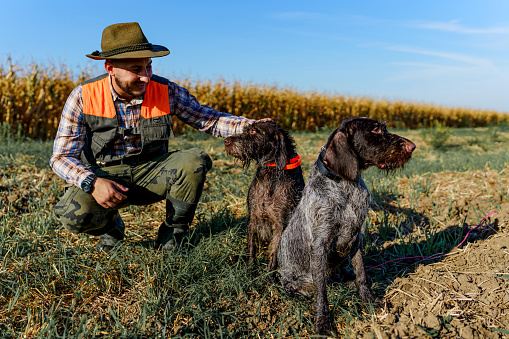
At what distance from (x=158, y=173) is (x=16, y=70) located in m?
11.8

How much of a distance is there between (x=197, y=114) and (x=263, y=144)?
1.29m

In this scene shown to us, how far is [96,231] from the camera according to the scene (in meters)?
4.06

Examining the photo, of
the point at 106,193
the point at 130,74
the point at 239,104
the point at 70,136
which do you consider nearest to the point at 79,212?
the point at 106,193

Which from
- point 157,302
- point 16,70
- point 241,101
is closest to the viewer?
point 157,302

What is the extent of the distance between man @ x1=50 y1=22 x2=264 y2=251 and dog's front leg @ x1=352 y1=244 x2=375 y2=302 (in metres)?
1.92

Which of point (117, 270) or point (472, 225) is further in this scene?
point (472, 225)

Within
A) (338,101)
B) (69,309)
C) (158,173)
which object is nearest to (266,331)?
(69,309)

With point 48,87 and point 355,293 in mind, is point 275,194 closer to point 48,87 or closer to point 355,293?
point 355,293

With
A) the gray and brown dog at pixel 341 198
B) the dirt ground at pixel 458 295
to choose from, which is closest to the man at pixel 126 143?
the gray and brown dog at pixel 341 198

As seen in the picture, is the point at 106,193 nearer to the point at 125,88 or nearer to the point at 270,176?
the point at 125,88

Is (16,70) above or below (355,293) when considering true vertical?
above

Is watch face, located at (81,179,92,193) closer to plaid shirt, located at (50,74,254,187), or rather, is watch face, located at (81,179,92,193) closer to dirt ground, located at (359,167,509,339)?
plaid shirt, located at (50,74,254,187)

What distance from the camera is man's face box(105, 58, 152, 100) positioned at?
382 centimetres

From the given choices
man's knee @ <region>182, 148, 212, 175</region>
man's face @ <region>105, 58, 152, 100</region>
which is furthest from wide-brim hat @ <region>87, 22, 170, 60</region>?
man's knee @ <region>182, 148, 212, 175</region>
